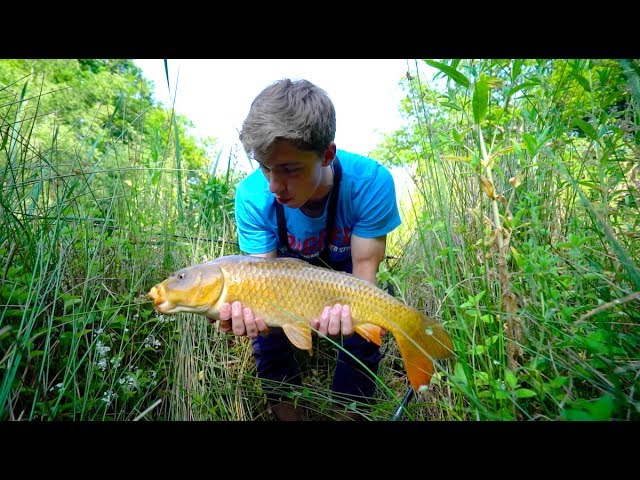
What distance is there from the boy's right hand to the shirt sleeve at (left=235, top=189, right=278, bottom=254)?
0.49 m

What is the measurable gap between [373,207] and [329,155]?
308 millimetres

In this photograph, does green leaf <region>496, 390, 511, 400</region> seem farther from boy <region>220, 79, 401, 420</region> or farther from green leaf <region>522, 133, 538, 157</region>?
boy <region>220, 79, 401, 420</region>

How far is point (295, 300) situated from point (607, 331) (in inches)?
32.4

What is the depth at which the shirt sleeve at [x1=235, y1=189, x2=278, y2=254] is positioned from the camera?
1745mm

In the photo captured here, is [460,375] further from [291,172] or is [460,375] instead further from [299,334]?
[291,172]

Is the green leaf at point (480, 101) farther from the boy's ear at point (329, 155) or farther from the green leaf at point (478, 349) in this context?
the boy's ear at point (329, 155)

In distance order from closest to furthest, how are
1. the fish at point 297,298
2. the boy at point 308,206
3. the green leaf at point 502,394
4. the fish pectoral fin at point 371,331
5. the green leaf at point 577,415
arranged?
the green leaf at point 577,415 < the green leaf at point 502,394 < the fish at point 297,298 < the fish pectoral fin at point 371,331 < the boy at point 308,206

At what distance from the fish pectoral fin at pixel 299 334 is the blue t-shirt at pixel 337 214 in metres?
0.58

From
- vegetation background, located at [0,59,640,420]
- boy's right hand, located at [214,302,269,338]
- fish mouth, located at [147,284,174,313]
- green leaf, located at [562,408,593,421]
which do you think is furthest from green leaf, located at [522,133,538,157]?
fish mouth, located at [147,284,174,313]

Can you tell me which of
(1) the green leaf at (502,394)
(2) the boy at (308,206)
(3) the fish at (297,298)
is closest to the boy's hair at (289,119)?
(2) the boy at (308,206)

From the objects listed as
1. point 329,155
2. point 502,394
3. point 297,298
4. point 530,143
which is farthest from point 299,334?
point 530,143

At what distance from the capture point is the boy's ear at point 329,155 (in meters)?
1.57
